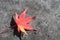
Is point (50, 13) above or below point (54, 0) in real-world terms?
below

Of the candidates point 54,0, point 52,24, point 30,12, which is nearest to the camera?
point 52,24

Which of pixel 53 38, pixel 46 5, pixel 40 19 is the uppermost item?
pixel 46 5

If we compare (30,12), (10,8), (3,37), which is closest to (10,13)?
(10,8)

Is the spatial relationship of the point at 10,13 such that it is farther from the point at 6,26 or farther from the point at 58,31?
the point at 58,31

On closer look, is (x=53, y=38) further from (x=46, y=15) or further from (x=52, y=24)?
(x=46, y=15)

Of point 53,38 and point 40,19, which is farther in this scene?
point 40,19

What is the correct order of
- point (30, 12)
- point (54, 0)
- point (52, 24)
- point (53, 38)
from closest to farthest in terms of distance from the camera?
point (53, 38) < point (52, 24) < point (30, 12) < point (54, 0)
